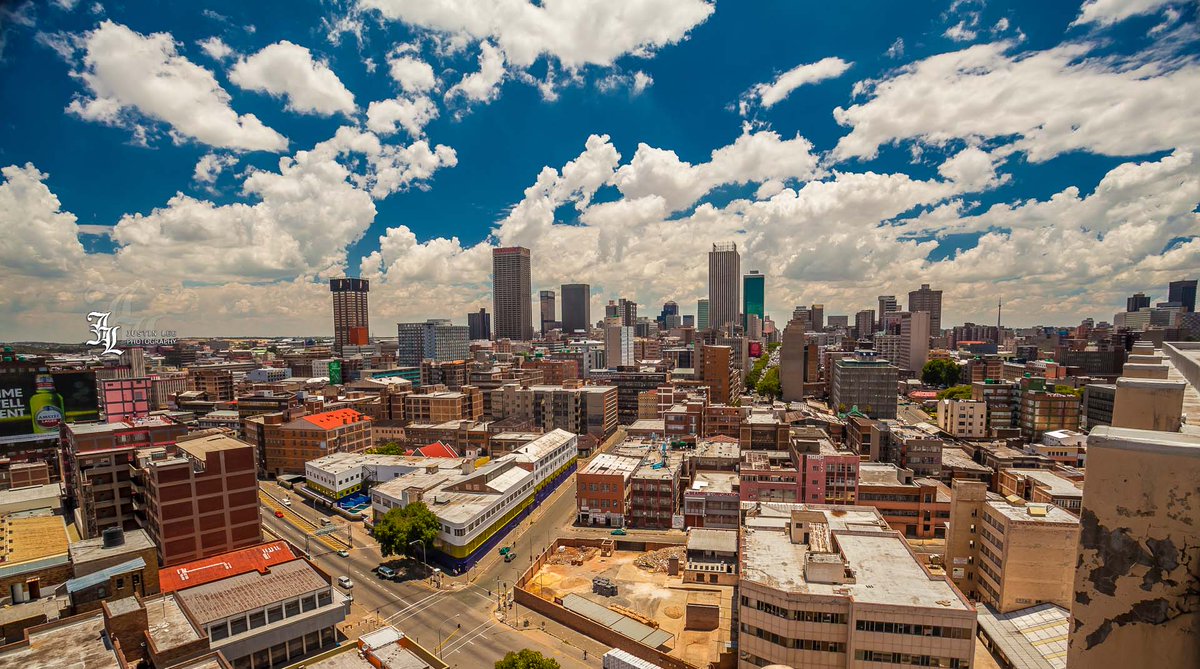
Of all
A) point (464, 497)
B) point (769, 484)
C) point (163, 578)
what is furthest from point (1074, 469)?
point (163, 578)

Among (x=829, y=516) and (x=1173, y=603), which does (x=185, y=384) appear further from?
(x=1173, y=603)

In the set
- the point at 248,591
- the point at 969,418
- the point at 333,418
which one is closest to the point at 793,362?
the point at 969,418

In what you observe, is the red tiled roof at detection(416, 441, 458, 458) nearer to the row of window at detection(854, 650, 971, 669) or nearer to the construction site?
the construction site

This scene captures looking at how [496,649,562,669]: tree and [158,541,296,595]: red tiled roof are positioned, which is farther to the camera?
[158,541,296,595]: red tiled roof

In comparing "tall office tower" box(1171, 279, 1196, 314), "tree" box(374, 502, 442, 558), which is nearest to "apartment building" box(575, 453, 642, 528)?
"tree" box(374, 502, 442, 558)

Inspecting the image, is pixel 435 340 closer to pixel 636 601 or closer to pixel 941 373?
pixel 941 373

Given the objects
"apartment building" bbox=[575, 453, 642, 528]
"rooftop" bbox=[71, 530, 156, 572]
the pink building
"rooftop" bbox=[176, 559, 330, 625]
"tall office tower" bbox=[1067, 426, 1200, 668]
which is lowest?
"apartment building" bbox=[575, 453, 642, 528]

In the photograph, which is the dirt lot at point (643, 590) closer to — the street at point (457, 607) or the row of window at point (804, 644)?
the street at point (457, 607)
